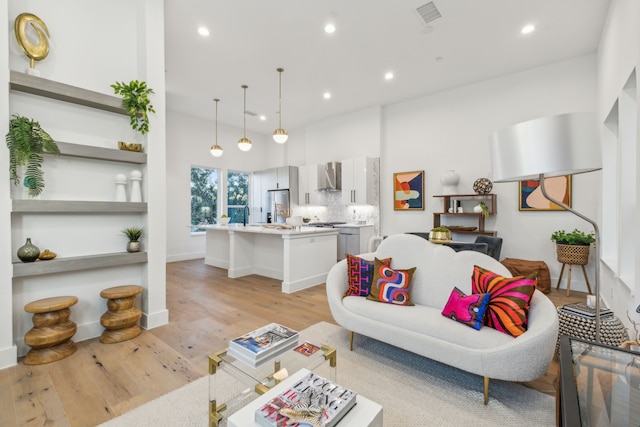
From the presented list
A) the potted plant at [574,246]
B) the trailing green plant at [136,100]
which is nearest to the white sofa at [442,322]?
the trailing green plant at [136,100]

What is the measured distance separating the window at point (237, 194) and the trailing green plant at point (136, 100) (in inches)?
201

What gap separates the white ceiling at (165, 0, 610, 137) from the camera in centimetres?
336

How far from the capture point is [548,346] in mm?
1611

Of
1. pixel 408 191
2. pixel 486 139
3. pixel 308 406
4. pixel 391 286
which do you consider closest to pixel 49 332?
pixel 308 406

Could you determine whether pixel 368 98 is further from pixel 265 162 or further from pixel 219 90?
pixel 265 162

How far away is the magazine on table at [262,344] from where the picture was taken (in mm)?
1505

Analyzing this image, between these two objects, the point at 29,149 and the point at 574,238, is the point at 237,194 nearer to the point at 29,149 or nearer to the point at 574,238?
the point at 29,149

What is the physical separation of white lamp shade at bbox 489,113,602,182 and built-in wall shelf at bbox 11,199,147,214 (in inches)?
125

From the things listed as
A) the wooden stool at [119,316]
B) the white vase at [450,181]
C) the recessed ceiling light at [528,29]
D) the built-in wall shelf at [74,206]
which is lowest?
the wooden stool at [119,316]

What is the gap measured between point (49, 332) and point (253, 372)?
2.01 metres

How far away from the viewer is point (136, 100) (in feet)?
9.13

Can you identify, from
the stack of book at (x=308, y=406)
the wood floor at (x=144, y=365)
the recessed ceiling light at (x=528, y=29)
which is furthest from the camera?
the recessed ceiling light at (x=528, y=29)

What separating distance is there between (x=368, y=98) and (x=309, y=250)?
3572 millimetres

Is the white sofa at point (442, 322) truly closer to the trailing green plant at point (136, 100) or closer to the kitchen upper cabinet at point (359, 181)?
the trailing green plant at point (136, 100)
